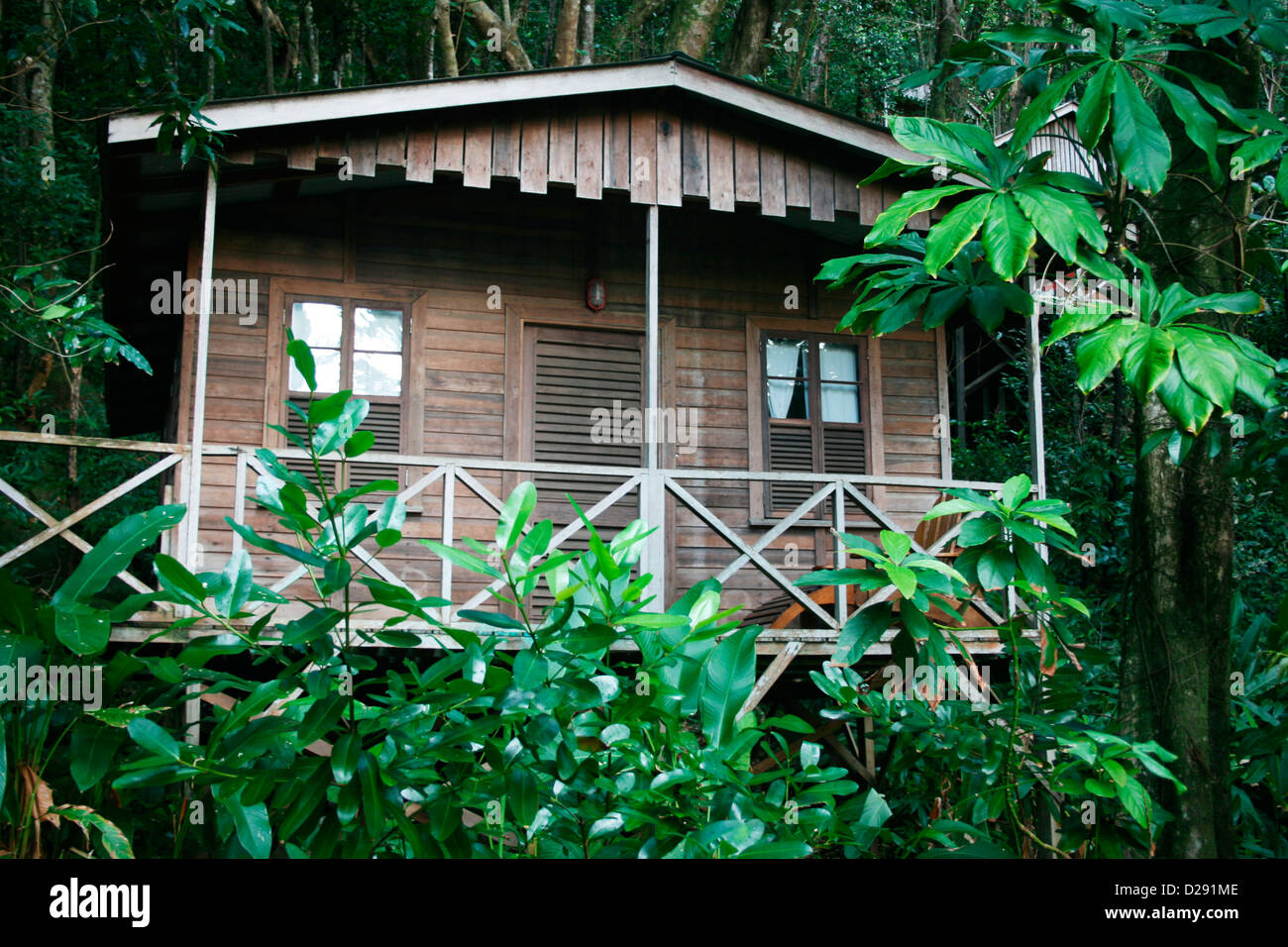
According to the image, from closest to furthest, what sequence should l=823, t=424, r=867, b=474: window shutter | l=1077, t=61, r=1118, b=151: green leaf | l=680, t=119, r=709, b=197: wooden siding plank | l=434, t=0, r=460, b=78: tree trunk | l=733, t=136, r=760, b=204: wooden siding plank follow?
l=1077, t=61, r=1118, b=151: green leaf < l=680, t=119, r=709, b=197: wooden siding plank < l=733, t=136, r=760, b=204: wooden siding plank < l=823, t=424, r=867, b=474: window shutter < l=434, t=0, r=460, b=78: tree trunk

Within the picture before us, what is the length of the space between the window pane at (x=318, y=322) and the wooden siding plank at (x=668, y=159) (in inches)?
105

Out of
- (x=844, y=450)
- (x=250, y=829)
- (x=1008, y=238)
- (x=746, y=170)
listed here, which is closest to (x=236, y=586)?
(x=250, y=829)

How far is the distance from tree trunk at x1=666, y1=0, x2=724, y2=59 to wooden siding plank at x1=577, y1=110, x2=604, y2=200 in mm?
8912

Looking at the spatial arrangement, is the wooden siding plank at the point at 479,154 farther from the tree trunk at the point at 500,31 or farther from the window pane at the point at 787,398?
the tree trunk at the point at 500,31

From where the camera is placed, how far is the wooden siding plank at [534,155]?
23.9 ft

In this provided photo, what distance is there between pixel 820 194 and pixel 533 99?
206cm

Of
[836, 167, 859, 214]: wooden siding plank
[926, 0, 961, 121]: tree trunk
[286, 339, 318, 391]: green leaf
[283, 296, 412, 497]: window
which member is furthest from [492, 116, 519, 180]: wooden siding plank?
[926, 0, 961, 121]: tree trunk

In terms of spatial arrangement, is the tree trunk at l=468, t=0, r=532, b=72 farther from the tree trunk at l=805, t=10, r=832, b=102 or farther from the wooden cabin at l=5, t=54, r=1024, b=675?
the wooden cabin at l=5, t=54, r=1024, b=675

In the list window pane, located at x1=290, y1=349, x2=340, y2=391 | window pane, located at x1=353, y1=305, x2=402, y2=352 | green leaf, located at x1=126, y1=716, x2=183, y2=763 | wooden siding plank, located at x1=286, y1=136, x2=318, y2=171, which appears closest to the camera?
green leaf, located at x1=126, y1=716, x2=183, y2=763

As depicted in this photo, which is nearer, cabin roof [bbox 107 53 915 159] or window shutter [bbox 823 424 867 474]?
cabin roof [bbox 107 53 915 159]

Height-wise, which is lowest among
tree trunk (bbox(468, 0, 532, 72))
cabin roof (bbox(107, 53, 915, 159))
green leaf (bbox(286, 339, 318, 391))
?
green leaf (bbox(286, 339, 318, 391))

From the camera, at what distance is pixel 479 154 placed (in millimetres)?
7238

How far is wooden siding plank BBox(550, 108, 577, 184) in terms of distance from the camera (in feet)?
24.1
